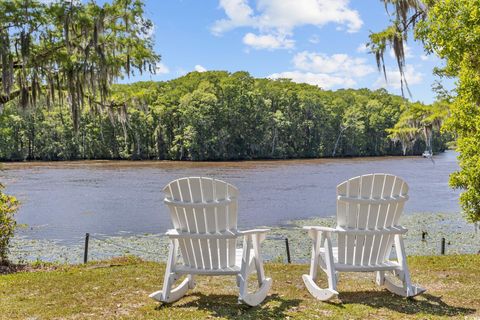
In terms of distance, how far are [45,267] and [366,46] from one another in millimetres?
8279

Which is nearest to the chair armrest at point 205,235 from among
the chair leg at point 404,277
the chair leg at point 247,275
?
the chair leg at point 247,275

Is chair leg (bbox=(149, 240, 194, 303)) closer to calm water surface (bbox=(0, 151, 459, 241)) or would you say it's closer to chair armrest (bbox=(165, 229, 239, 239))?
chair armrest (bbox=(165, 229, 239, 239))

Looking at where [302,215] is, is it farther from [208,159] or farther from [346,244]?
[208,159]

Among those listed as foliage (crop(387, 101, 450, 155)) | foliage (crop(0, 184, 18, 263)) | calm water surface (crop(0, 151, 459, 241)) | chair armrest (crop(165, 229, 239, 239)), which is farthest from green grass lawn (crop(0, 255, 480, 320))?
calm water surface (crop(0, 151, 459, 241))

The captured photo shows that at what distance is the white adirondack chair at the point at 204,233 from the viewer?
13.9 feet

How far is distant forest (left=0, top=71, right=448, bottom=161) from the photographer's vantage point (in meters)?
66.8

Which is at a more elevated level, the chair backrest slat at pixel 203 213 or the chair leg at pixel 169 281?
the chair backrest slat at pixel 203 213

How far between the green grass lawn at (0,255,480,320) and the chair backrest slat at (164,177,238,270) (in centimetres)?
50

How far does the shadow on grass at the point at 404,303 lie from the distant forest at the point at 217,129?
56.1 metres

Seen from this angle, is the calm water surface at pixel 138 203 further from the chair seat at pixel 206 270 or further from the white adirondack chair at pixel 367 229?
the white adirondack chair at pixel 367 229

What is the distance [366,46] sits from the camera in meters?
11.1

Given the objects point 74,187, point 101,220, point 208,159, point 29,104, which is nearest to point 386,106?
point 208,159

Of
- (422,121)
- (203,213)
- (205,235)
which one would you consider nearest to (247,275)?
(205,235)

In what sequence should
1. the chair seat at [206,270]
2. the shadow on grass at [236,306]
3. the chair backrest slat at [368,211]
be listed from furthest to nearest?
the chair backrest slat at [368,211] → the chair seat at [206,270] → the shadow on grass at [236,306]
